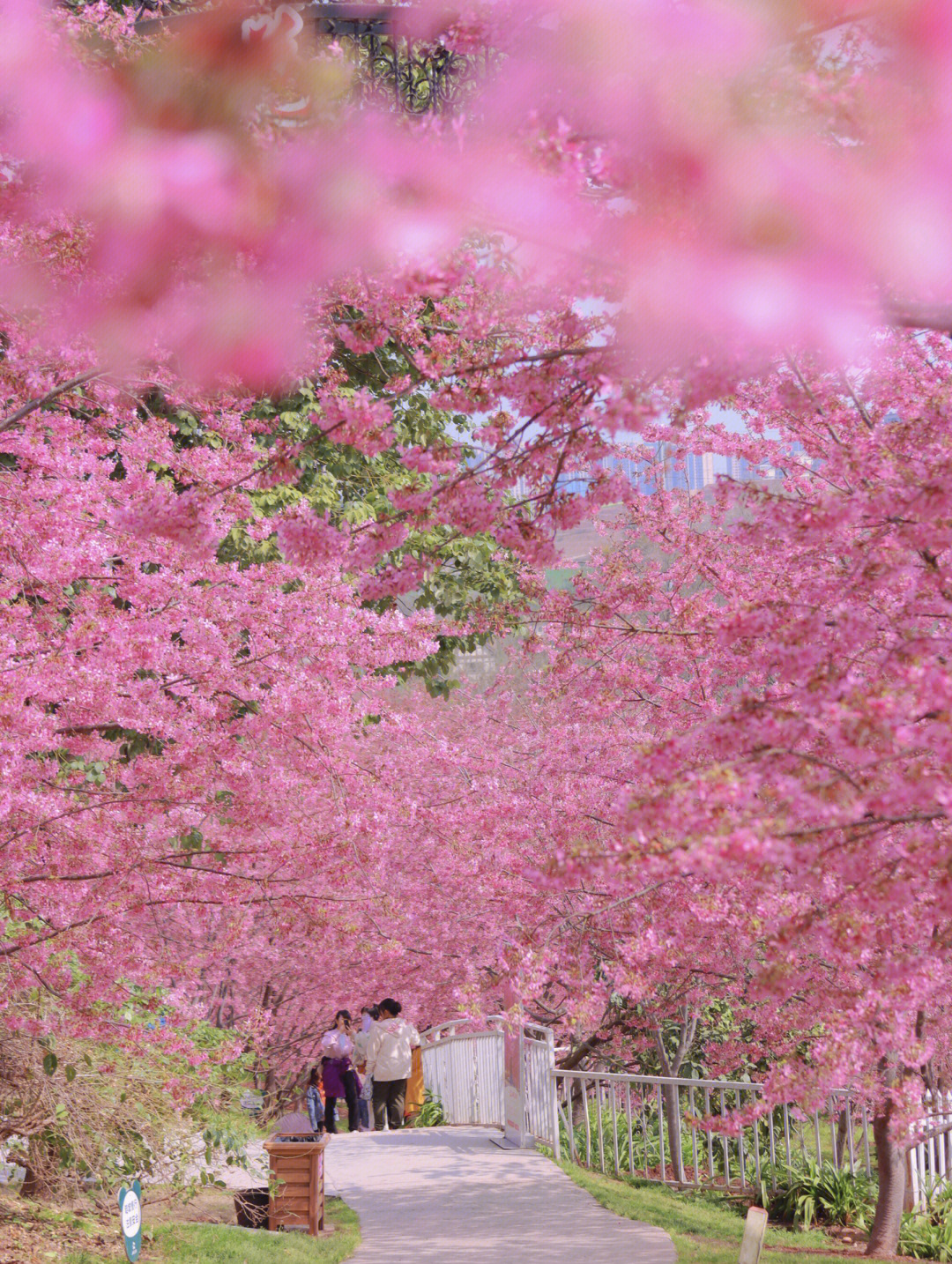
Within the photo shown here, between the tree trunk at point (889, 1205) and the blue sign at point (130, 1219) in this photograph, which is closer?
the blue sign at point (130, 1219)

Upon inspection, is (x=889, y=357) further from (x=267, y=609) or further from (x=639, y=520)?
(x=267, y=609)

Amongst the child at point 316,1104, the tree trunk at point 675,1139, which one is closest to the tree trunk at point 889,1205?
the tree trunk at point 675,1139

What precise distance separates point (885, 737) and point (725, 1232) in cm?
713

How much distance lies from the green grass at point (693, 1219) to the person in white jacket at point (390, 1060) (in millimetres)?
3049

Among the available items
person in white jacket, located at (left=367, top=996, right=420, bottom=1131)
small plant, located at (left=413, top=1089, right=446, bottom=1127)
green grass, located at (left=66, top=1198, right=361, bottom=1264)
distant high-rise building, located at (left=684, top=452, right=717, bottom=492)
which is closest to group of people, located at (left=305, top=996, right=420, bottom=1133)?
person in white jacket, located at (left=367, top=996, right=420, bottom=1131)

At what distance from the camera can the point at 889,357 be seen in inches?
265

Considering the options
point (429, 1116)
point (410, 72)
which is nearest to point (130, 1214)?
point (410, 72)

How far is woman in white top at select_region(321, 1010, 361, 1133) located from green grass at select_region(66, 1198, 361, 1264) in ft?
14.5

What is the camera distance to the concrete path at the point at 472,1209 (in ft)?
24.7

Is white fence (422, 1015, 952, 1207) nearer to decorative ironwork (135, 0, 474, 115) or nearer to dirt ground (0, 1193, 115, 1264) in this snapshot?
dirt ground (0, 1193, 115, 1264)

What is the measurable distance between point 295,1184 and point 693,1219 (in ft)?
9.75

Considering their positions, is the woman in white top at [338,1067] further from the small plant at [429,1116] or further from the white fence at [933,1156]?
the white fence at [933,1156]

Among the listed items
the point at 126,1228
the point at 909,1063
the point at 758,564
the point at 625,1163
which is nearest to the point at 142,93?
the point at 909,1063

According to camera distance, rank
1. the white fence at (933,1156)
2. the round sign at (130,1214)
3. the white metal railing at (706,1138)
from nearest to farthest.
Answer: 1. the round sign at (130,1214)
2. the white fence at (933,1156)
3. the white metal railing at (706,1138)
